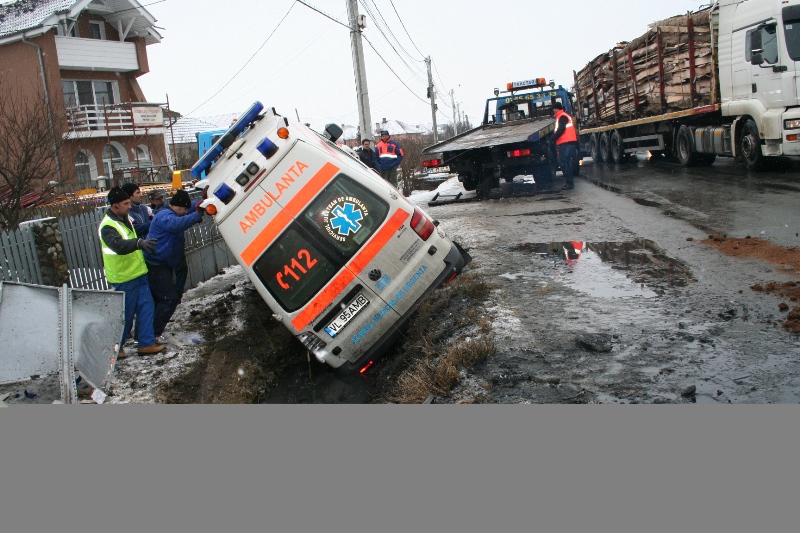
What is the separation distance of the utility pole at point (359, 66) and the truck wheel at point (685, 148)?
8.06 m

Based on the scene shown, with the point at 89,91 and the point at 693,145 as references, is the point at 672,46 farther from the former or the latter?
the point at 89,91

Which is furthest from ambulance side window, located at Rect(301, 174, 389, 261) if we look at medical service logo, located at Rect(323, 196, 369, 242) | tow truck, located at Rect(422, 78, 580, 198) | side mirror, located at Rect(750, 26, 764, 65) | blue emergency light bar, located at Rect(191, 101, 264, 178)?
side mirror, located at Rect(750, 26, 764, 65)

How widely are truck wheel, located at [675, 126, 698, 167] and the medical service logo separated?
43.3 feet

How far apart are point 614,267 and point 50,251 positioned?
626 cm

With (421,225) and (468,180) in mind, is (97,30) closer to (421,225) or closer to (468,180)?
(468,180)

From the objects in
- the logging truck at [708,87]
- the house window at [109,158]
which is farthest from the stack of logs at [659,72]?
the house window at [109,158]

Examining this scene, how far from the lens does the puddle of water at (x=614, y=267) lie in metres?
6.32

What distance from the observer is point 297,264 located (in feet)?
18.5

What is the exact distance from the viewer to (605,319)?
5.47m

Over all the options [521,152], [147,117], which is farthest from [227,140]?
[147,117]

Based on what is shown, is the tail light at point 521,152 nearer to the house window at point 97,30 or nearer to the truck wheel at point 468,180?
the truck wheel at point 468,180

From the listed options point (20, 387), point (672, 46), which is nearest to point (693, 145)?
point (672, 46)

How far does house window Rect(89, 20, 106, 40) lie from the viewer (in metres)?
28.8

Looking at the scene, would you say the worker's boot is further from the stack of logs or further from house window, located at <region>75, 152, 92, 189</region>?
house window, located at <region>75, 152, 92, 189</region>
